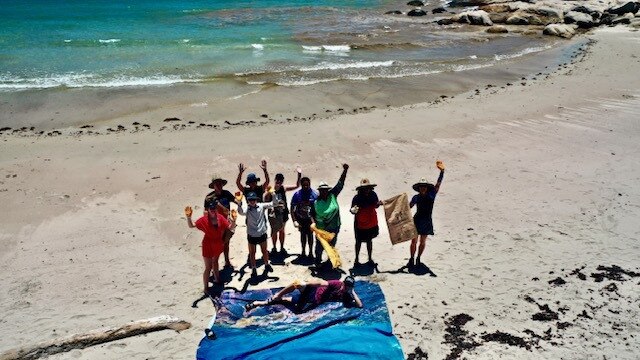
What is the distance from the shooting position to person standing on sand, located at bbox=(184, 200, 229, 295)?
830 centimetres

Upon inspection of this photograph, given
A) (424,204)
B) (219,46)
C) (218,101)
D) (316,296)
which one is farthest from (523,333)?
(219,46)

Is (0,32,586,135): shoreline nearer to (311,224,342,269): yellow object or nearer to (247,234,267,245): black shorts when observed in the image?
(247,234,267,245): black shorts

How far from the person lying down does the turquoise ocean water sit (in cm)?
1656

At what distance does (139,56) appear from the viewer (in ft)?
95.9

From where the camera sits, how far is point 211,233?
837 cm

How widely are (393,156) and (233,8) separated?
1661 inches

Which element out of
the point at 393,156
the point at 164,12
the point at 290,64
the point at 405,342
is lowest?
the point at 405,342

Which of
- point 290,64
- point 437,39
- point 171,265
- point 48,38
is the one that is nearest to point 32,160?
point 171,265

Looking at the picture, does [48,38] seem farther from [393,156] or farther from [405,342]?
[405,342]

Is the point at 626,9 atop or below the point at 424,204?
atop

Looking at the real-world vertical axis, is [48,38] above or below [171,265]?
above

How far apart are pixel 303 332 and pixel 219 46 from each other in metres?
27.3

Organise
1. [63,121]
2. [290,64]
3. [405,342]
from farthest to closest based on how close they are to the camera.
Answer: [290,64]
[63,121]
[405,342]

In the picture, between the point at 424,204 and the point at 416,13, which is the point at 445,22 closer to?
the point at 416,13
